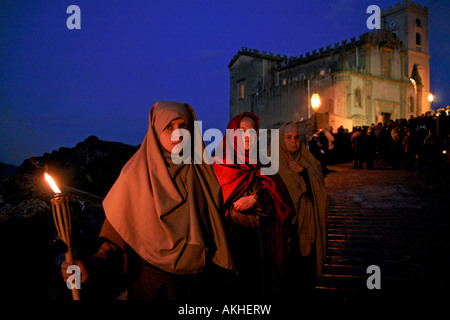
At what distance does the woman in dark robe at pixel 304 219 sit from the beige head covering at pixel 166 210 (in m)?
1.88

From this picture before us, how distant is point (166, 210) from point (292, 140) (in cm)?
263

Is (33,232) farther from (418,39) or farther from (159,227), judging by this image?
(418,39)

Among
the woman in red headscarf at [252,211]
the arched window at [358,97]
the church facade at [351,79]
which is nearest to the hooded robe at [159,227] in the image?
the woman in red headscarf at [252,211]

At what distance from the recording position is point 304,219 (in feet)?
13.9

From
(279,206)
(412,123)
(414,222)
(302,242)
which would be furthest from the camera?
(412,123)

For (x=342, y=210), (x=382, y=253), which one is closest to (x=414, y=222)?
(x=342, y=210)

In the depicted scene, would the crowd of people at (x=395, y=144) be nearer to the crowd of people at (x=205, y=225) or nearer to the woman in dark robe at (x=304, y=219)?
the woman in dark robe at (x=304, y=219)

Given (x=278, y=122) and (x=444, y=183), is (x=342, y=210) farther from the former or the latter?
(x=278, y=122)

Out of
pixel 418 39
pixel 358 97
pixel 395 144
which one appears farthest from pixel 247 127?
pixel 418 39

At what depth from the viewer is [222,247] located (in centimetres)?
246

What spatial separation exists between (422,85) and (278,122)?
1785 cm

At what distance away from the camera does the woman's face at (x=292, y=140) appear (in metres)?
4.52

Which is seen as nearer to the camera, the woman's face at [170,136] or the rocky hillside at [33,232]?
the woman's face at [170,136]

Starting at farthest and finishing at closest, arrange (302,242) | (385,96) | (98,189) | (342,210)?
(385,96) → (98,189) → (342,210) → (302,242)
